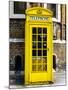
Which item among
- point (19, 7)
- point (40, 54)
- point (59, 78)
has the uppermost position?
point (19, 7)

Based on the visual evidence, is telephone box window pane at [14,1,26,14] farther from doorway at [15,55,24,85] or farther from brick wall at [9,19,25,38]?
doorway at [15,55,24,85]

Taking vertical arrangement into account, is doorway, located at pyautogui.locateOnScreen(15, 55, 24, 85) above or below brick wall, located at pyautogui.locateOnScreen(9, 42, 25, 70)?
below

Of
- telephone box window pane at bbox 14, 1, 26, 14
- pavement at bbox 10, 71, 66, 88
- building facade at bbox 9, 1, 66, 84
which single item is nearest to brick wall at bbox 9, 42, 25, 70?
building facade at bbox 9, 1, 66, 84

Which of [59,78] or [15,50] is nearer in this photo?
[15,50]

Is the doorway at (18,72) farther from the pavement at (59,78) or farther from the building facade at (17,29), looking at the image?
the pavement at (59,78)

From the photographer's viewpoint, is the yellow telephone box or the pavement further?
the pavement

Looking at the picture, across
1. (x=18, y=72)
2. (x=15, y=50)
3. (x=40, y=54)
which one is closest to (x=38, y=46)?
(x=40, y=54)

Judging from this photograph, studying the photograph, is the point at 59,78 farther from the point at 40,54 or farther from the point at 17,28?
the point at 17,28

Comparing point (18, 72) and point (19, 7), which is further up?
point (19, 7)

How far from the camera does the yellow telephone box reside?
11.0 feet

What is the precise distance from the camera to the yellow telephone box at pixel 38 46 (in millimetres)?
3363

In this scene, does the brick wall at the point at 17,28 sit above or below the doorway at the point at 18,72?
above

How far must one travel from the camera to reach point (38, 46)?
3.41 m

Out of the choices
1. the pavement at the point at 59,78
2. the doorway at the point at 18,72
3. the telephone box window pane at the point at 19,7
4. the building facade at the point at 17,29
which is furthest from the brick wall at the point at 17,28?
the pavement at the point at 59,78
